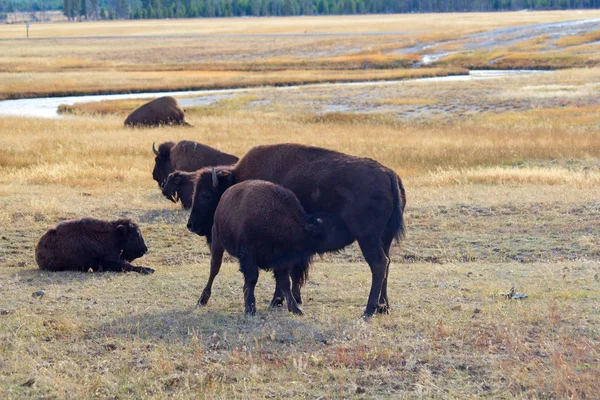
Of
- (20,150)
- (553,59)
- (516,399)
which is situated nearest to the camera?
(516,399)

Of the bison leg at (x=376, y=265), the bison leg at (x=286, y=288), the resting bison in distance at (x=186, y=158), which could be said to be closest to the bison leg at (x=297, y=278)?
the bison leg at (x=286, y=288)

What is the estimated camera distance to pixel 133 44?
93.0 meters

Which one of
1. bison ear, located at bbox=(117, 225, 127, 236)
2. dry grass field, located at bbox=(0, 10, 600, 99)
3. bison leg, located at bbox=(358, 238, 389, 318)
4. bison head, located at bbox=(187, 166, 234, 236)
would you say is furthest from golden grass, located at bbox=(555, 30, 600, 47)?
bison leg, located at bbox=(358, 238, 389, 318)

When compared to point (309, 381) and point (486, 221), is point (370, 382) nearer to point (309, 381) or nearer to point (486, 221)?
A: point (309, 381)

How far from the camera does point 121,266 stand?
33.2 feet

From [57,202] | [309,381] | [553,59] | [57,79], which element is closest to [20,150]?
[57,202]

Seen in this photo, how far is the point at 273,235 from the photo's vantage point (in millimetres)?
7715

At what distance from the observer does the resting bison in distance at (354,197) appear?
773 centimetres

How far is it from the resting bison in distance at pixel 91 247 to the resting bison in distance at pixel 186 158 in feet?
14.6

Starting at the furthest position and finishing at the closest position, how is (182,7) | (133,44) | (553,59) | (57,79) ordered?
(182,7)
(133,44)
(553,59)
(57,79)

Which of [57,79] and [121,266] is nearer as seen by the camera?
[121,266]

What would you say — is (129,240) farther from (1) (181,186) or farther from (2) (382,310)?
(2) (382,310)

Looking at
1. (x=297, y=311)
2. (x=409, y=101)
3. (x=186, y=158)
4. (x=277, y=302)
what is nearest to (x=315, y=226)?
(x=297, y=311)

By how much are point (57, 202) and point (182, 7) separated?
169 m
